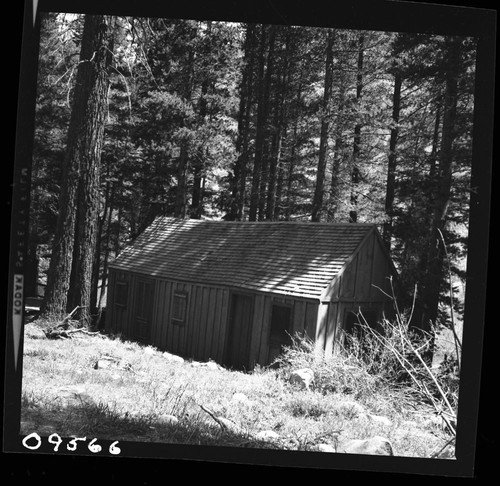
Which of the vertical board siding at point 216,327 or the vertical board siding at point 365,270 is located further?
the vertical board siding at point 216,327

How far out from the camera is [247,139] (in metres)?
4.46

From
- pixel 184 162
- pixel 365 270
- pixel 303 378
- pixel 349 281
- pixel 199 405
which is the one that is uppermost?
pixel 184 162

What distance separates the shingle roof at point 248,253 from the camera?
4.46 m

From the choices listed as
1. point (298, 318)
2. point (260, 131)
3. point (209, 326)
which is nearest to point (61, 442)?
point (209, 326)

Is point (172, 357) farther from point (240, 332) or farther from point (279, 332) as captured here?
point (279, 332)

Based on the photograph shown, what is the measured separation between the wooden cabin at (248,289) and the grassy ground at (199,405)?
231 millimetres

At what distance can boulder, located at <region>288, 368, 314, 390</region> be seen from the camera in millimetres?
4328

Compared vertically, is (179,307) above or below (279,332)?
above

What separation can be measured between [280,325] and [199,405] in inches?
33.3

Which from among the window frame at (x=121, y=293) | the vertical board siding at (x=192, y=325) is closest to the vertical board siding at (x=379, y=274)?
the vertical board siding at (x=192, y=325)

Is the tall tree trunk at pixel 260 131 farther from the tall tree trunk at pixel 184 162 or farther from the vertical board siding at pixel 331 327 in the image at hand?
the vertical board siding at pixel 331 327

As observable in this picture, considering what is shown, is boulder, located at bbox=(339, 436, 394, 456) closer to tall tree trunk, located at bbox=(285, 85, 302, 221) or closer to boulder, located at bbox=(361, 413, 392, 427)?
boulder, located at bbox=(361, 413, 392, 427)
